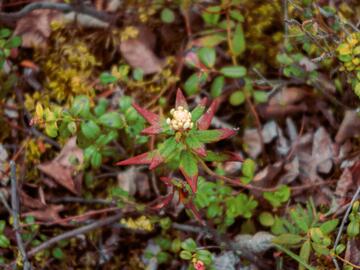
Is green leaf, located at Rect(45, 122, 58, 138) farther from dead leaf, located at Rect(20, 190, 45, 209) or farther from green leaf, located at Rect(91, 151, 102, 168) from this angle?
dead leaf, located at Rect(20, 190, 45, 209)

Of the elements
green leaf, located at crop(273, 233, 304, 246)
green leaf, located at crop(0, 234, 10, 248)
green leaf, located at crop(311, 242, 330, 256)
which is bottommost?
green leaf, located at crop(0, 234, 10, 248)

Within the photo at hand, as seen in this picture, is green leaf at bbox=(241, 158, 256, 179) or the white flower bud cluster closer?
Answer: the white flower bud cluster

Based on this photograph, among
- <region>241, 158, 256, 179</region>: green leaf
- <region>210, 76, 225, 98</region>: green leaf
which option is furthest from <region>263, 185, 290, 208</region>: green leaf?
<region>210, 76, 225, 98</region>: green leaf

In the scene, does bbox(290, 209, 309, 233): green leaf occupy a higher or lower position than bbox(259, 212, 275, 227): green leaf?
higher

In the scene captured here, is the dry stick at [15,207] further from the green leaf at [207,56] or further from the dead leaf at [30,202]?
the green leaf at [207,56]

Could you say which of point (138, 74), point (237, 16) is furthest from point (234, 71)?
point (138, 74)

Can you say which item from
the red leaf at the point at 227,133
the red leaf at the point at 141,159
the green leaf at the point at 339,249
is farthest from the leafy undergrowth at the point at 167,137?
the red leaf at the point at 227,133
